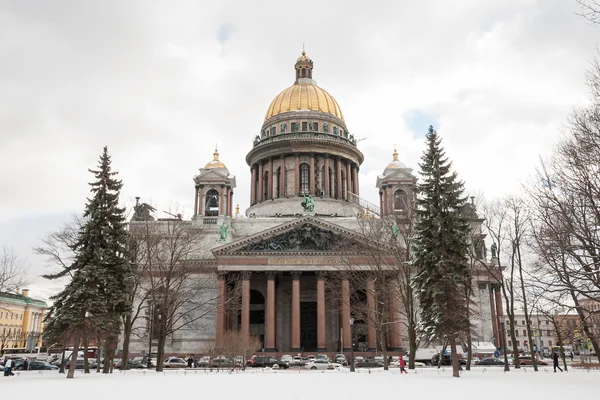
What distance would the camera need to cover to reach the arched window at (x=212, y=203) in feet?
198

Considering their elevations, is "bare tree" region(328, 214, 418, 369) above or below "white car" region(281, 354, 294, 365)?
above

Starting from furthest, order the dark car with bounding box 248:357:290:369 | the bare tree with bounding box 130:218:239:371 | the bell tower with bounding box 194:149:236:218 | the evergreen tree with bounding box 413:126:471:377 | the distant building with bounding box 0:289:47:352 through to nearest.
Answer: the distant building with bounding box 0:289:47:352, the bell tower with bounding box 194:149:236:218, the dark car with bounding box 248:357:290:369, the bare tree with bounding box 130:218:239:371, the evergreen tree with bounding box 413:126:471:377

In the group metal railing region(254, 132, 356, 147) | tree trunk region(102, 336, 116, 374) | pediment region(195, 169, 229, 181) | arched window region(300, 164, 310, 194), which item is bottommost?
tree trunk region(102, 336, 116, 374)

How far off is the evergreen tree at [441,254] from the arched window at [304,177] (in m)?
37.7

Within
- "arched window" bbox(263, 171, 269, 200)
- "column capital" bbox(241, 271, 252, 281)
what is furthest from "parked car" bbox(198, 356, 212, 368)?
"arched window" bbox(263, 171, 269, 200)

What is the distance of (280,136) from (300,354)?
102ft

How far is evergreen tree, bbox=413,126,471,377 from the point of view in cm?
2605

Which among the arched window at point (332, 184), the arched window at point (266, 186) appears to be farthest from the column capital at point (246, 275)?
the arched window at point (332, 184)

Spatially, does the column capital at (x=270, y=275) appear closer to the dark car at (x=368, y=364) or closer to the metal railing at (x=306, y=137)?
the dark car at (x=368, y=364)

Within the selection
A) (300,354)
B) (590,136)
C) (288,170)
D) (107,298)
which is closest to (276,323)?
(300,354)

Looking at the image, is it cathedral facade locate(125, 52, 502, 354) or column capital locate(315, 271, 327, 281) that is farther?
column capital locate(315, 271, 327, 281)

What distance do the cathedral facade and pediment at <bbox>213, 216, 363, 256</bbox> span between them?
91 millimetres

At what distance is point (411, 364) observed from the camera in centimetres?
3347

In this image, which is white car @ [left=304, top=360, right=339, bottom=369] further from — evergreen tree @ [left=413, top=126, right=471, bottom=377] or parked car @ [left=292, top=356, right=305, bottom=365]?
evergreen tree @ [left=413, top=126, right=471, bottom=377]
